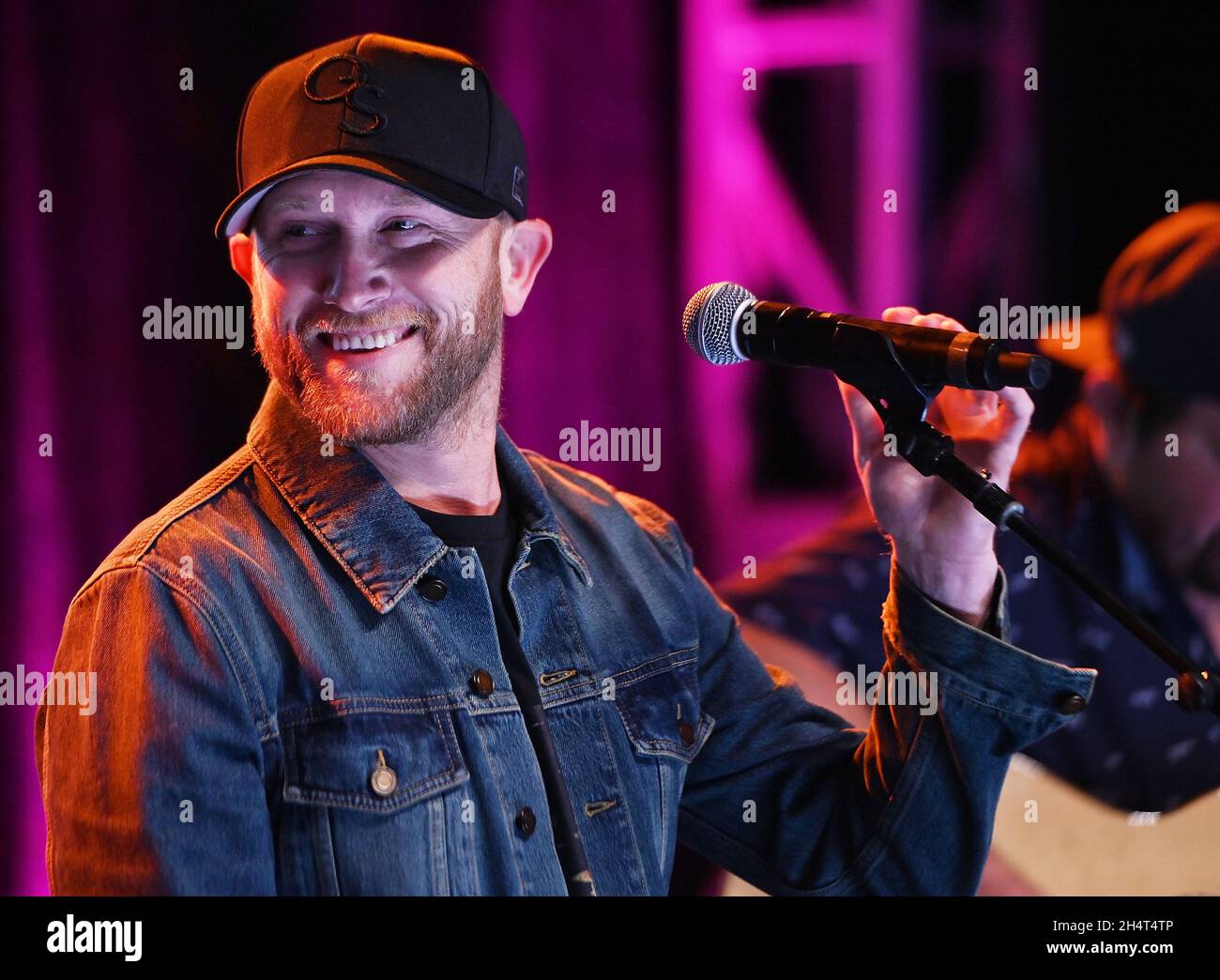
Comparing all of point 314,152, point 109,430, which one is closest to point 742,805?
point 314,152

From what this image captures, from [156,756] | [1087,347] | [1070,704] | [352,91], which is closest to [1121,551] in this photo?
[1087,347]

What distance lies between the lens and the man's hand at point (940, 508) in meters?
1.58

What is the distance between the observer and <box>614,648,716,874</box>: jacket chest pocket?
1708mm

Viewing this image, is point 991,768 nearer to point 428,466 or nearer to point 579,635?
point 579,635

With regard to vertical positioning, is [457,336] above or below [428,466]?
above

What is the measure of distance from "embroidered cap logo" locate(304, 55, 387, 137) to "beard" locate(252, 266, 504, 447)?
0.22 m

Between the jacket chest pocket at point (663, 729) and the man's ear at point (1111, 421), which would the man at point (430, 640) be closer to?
the jacket chest pocket at point (663, 729)

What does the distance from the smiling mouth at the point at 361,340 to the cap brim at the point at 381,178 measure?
175 millimetres

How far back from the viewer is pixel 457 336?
167 cm

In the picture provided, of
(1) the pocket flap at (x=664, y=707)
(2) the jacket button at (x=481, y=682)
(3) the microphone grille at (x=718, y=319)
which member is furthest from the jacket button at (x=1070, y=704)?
(2) the jacket button at (x=481, y=682)

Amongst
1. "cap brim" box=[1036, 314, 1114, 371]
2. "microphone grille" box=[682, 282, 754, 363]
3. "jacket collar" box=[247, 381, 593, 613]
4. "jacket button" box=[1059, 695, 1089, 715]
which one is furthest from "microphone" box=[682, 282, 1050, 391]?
"cap brim" box=[1036, 314, 1114, 371]

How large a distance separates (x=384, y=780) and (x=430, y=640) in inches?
7.1

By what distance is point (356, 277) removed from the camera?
5.15 ft
